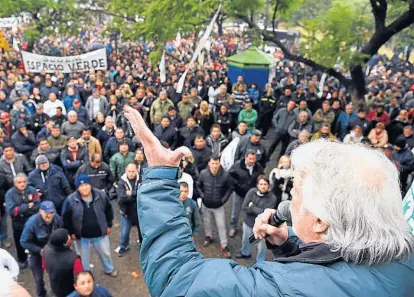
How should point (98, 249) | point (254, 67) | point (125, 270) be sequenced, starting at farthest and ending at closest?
point (254, 67), point (125, 270), point (98, 249)

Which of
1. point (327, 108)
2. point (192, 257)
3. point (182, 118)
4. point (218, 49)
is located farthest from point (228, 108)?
point (218, 49)

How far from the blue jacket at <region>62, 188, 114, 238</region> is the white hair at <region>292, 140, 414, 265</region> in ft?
14.8

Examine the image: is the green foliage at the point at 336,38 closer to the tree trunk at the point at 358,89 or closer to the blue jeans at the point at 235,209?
the tree trunk at the point at 358,89

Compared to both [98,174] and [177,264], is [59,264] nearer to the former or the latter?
[98,174]

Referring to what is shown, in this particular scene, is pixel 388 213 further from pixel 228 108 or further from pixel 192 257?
pixel 228 108

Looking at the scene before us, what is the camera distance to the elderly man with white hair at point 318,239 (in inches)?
40.4

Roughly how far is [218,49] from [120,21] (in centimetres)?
1205

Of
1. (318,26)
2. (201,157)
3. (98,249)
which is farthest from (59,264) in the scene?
(318,26)

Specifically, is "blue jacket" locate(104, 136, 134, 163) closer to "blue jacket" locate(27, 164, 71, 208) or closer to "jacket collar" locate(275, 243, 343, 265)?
"blue jacket" locate(27, 164, 71, 208)

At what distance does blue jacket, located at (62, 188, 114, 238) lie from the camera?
5.21 m

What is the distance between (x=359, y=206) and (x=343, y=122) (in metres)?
9.12

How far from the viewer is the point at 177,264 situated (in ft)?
3.67

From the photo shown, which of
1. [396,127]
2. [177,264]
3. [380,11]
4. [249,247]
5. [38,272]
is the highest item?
[380,11]

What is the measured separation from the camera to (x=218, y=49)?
1043 inches
